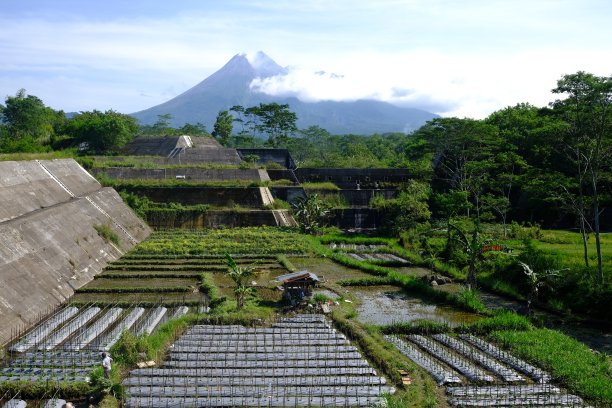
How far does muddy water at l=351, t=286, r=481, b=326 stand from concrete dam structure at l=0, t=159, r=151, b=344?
9.26 metres

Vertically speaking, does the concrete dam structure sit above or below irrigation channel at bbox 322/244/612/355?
above

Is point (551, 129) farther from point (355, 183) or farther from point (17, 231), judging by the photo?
point (355, 183)

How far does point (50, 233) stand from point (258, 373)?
12765 millimetres

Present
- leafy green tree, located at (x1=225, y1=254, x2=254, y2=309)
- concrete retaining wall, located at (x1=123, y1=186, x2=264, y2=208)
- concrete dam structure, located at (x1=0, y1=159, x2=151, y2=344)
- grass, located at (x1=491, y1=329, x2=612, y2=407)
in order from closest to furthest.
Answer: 1. grass, located at (x1=491, y1=329, x2=612, y2=407)
2. concrete dam structure, located at (x1=0, y1=159, x2=151, y2=344)
3. leafy green tree, located at (x1=225, y1=254, x2=254, y2=309)
4. concrete retaining wall, located at (x1=123, y1=186, x2=264, y2=208)

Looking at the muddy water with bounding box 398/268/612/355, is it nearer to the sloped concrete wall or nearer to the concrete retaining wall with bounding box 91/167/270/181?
the sloped concrete wall

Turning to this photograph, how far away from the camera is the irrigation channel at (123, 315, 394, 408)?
10.1 meters

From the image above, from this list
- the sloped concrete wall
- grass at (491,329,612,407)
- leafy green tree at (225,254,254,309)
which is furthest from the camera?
the sloped concrete wall

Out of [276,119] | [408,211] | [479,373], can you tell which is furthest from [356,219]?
[479,373]

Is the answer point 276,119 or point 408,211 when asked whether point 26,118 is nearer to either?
point 276,119

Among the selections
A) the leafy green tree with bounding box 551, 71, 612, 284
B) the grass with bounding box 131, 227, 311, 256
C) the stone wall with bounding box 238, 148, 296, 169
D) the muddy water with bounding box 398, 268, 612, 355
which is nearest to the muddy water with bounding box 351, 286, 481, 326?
the muddy water with bounding box 398, 268, 612, 355

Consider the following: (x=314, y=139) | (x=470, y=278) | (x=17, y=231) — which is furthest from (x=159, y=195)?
(x=314, y=139)

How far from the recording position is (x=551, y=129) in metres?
19.8

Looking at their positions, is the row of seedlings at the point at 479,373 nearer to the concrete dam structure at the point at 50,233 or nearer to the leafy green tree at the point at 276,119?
the concrete dam structure at the point at 50,233

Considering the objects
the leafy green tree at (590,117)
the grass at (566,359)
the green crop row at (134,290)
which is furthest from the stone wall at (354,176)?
the grass at (566,359)
